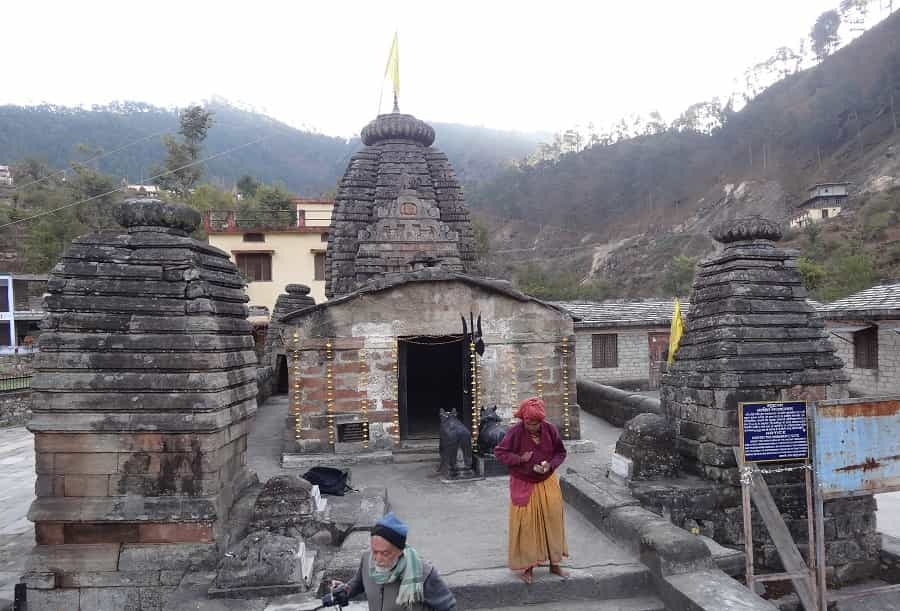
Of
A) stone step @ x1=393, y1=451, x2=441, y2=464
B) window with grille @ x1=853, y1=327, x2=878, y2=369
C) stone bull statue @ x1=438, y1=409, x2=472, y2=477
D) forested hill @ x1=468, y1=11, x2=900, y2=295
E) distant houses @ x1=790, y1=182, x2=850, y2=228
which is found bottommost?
stone step @ x1=393, y1=451, x2=441, y2=464

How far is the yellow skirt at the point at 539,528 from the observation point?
525 cm

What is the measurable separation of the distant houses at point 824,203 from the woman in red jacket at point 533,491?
179ft

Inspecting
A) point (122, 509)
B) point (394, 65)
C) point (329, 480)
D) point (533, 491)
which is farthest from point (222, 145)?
point (533, 491)

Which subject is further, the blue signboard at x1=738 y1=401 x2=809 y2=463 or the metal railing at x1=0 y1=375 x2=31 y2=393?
the metal railing at x1=0 y1=375 x2=31 y2=393

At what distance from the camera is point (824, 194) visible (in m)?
53.0

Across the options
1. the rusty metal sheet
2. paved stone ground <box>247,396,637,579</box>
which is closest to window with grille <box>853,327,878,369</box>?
paved stone ground <box>247,396,637,579</box>

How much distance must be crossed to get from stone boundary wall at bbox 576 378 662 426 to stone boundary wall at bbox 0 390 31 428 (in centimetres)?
2028

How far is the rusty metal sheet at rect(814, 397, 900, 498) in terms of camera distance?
19.9ft

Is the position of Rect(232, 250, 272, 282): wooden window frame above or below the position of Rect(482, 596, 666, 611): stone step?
above

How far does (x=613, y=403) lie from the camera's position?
14281 mm

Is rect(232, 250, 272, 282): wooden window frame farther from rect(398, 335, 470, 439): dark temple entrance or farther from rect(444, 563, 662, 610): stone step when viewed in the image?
rect(444, 563, 662, 610): stone step

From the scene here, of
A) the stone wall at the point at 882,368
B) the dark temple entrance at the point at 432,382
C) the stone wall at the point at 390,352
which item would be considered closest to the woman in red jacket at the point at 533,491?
the stone wall at the point at 390,352

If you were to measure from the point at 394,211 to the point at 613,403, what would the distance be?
7.24 m

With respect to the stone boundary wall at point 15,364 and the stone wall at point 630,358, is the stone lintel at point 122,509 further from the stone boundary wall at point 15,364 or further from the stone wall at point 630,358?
the stone boundary wall at point 15,364
